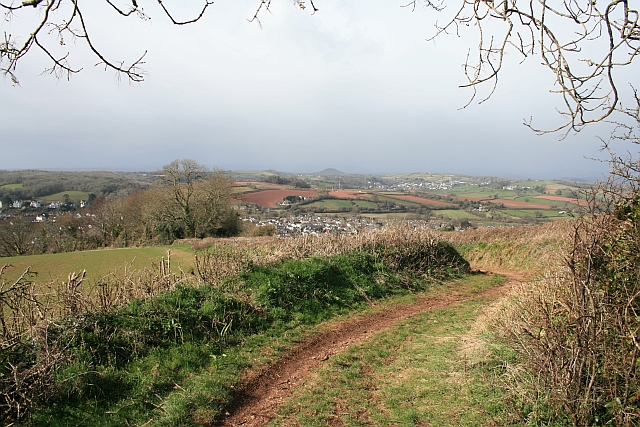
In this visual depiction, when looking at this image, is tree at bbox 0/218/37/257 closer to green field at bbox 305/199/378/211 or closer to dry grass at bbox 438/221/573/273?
green field at bbox 305/199/378/211

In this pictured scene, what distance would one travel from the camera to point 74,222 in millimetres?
36812

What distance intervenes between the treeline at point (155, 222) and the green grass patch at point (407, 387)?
3100 cm

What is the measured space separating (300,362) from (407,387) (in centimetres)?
185

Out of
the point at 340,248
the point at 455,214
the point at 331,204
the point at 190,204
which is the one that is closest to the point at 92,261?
the point at 190,204

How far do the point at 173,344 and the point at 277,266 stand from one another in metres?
3.81

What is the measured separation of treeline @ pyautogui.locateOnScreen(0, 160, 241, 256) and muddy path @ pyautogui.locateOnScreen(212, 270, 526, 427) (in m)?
29.1

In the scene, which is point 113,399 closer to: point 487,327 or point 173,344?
point 173,344

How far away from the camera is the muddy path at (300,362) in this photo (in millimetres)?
4676

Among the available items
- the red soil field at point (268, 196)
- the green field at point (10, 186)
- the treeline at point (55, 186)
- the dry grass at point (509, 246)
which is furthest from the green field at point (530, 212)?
the green field at point (10, 186)

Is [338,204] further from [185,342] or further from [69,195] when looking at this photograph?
[69,195]

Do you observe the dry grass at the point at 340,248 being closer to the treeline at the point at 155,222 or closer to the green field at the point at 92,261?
the green field at the point at 92,261

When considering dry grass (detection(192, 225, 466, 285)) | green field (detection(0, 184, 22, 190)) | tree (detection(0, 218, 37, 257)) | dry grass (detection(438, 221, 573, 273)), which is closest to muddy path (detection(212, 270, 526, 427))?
dry grass (detection(192, 225, 466, 285))

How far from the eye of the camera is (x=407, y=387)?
514 cm

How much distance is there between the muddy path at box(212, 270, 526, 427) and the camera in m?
4.68
